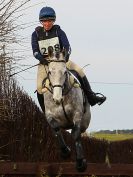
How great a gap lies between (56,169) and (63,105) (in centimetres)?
371

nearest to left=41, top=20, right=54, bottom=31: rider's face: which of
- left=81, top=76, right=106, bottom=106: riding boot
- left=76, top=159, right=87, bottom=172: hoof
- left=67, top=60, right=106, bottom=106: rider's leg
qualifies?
left=67, top=60, right=106, bottom=106: rider's leg

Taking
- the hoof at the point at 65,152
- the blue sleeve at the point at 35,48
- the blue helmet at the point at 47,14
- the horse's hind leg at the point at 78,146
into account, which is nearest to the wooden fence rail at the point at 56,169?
the hoof at the point at 65,152

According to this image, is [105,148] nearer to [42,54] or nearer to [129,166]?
[129,166]

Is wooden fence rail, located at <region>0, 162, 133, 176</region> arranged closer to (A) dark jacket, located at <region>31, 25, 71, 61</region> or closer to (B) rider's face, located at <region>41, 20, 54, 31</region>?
(A) dark jacket, located at <region>31, 25, 71, 61</region>

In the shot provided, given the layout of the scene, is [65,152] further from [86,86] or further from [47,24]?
[47,24]

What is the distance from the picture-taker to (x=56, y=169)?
1310cm

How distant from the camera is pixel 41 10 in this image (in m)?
10.2

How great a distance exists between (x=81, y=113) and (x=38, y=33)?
142 cm

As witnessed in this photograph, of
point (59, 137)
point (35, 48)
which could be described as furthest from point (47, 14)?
point (59, 137)

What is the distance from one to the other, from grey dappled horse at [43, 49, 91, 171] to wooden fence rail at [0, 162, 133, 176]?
2.91 meters

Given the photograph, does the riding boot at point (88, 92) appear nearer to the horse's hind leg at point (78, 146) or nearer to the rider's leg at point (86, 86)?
the rider's leg at point (86, 86)

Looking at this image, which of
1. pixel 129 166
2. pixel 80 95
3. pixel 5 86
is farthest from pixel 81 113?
pixel 5 86

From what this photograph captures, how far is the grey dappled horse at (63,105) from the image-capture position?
31.1ft

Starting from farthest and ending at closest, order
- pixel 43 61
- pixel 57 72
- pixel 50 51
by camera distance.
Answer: pixel 43 61
pixel 50 51
pixel 57 72
